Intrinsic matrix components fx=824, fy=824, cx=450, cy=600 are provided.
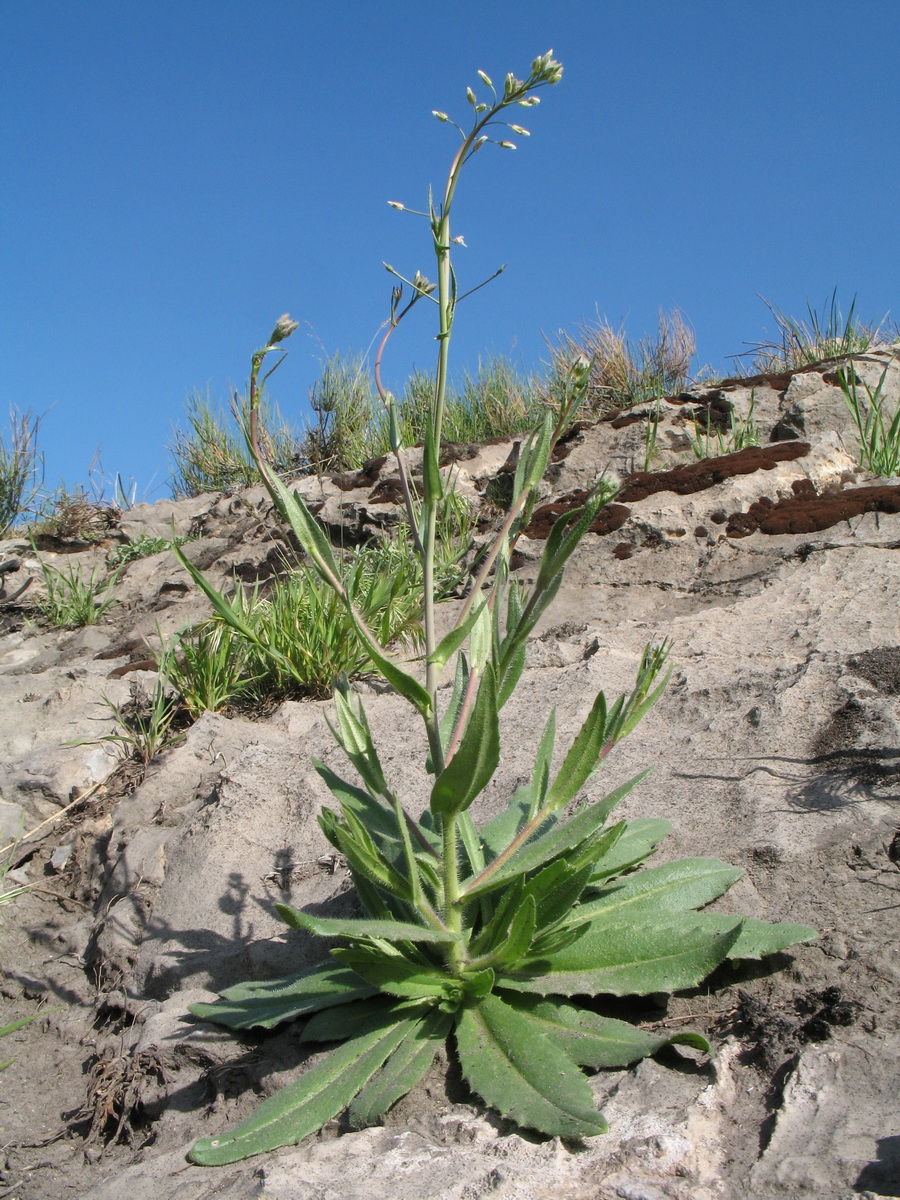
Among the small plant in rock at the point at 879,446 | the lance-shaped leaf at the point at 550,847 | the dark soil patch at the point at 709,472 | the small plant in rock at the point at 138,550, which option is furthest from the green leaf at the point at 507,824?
the small plant in rock at the point at 138,550

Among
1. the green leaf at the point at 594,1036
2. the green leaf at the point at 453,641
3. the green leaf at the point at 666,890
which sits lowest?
the green leaf at the point at 594,1036

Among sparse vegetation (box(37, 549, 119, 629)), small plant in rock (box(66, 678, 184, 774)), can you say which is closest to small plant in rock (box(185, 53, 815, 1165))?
small plant in rock (box(66, 678, 184, 774))

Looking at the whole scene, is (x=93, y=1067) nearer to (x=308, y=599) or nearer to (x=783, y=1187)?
(x=783, y=1187)

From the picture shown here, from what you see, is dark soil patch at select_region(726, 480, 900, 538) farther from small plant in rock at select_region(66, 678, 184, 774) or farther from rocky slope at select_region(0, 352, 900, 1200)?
small plant in rock at select_region(66, 678, 184, 774)

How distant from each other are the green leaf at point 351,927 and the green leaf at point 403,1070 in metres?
0.23

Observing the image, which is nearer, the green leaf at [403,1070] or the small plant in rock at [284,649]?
the green leaf at [403,1070]

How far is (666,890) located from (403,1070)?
28.3 inches

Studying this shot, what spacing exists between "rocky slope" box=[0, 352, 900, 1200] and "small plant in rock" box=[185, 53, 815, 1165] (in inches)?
3.0

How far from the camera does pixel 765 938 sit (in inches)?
67.5

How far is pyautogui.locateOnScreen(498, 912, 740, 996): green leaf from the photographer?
64.5 inches

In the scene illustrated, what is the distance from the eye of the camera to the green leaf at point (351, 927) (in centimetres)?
152

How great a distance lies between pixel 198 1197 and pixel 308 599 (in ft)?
10.8

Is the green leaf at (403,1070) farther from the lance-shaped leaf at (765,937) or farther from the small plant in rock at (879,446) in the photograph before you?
the small plant in rock at (879,446)

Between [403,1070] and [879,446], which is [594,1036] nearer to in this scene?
[403,1070]
